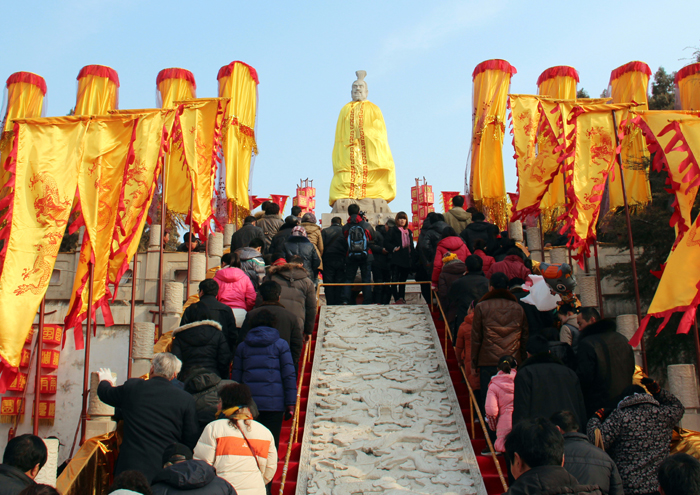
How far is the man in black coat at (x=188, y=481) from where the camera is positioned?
3225mm

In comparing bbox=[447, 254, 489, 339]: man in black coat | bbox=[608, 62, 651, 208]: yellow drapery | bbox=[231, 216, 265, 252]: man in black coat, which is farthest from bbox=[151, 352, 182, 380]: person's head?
bbox=[608, 62, 651, 208]: yellow drapery

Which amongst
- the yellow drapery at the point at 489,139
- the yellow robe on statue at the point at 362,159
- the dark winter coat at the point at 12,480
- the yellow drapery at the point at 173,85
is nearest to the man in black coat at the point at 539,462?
the dark winter coat at the point at 12,480

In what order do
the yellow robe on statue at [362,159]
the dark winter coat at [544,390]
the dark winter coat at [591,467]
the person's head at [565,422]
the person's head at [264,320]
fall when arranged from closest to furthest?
the dark winter coat at [591,467] < the person's head at [565,422] < the dark winter coat at [544,390] < the person's head at [264,320] < the yellow robe on statue at [362,159]

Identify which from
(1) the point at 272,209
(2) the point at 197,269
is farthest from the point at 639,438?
(2) the point at 197,269

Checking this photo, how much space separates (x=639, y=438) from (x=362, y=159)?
12.3 m

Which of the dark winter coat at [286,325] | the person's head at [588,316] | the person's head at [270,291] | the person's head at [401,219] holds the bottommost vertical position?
the dark winter coat at [286,325]

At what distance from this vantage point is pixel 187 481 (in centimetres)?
323

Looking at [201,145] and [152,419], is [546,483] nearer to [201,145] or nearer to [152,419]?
[152,419]

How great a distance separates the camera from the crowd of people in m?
3.24

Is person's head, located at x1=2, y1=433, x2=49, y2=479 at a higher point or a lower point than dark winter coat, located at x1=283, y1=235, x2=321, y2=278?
lower

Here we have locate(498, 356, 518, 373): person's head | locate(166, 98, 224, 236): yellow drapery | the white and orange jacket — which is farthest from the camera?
locate(166, 98, 224, 236): yellow drapery

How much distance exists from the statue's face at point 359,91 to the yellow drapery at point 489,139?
405 cm

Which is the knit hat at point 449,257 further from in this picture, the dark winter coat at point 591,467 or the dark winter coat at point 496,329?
the dark winter coat at point 591,467

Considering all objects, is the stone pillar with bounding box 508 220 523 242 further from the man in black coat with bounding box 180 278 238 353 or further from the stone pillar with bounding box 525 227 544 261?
the man in black coat with bounding box 180 278 238 353
